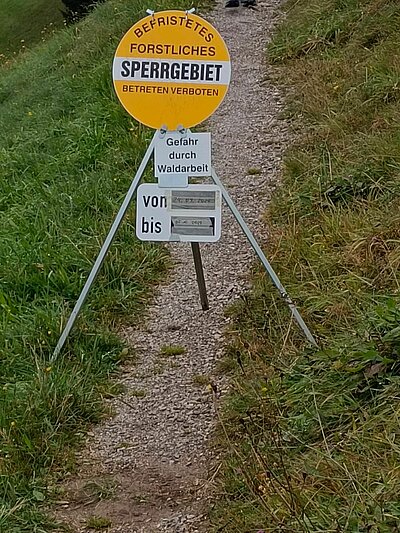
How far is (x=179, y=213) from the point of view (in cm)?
396

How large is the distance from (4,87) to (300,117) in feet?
20.6

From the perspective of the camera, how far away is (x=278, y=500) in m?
2.78

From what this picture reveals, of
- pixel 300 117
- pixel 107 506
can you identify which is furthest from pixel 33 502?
pixel 300 117

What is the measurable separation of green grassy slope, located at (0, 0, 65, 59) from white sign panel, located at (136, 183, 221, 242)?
19.5 m

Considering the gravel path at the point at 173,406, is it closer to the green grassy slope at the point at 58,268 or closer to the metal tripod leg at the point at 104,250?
the green grassy slope at the point at 58,268

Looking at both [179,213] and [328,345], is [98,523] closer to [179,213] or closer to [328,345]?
[328,345]

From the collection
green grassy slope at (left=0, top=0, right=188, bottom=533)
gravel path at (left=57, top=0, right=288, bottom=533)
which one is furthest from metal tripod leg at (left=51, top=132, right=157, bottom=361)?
gravel path at (left=57, top=0, right=288, bottom=533)

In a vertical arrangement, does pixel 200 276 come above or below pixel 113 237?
below

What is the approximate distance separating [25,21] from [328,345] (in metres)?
24.2

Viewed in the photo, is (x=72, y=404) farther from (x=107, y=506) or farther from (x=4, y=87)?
(x=4, y=87)

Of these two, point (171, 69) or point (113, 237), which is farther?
point (113, 237)

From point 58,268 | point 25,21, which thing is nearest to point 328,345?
point 58,268

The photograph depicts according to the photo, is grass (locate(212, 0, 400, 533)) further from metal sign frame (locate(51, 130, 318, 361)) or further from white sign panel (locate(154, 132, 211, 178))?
white sign panel (locate(154, 132, 211, 178))

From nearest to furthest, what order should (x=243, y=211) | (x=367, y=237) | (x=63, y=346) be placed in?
(x=63, y=346) → (x=367, y=237) → (x=243, y=211)
